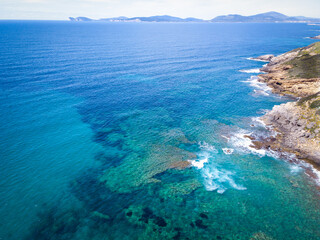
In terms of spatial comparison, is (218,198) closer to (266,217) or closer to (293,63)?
(266,217)

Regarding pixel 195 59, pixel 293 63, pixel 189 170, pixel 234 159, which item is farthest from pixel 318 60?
pixel 189 170

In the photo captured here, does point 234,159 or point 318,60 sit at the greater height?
point 318,60

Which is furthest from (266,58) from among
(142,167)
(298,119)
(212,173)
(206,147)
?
(142,167)

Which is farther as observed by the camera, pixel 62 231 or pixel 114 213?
pixel 114 213

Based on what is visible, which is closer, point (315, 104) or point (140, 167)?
point (140, 167)

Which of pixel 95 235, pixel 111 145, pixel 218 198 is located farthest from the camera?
pixel 111 145

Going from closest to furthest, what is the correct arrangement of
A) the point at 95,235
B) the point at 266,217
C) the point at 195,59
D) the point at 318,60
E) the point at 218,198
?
the point at 95,235, the point at 266,217, the point at 218,198, the point at 318,60, the point at 195,59

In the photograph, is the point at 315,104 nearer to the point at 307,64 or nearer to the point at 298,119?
the point at 298,119

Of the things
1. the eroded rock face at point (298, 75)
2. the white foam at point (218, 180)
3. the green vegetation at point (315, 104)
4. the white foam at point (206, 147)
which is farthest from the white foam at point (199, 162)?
the eroded rock face at point (298, 75)
